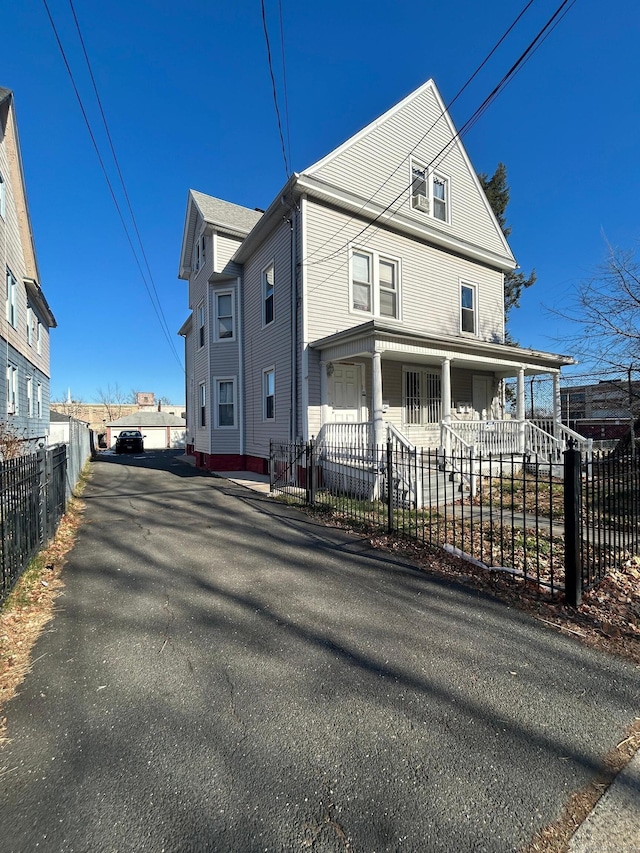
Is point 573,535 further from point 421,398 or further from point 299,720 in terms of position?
point 421,398

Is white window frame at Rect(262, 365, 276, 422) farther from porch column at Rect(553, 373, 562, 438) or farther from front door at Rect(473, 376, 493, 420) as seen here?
porch column at Rect(553, 373, 562, 438)

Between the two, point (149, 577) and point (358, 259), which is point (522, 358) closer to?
point (358, 259)

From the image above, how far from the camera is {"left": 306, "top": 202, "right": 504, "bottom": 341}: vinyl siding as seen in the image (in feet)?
35.7

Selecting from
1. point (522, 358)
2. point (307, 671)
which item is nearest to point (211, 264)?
point (522, 358)

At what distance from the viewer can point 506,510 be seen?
7.95 meters

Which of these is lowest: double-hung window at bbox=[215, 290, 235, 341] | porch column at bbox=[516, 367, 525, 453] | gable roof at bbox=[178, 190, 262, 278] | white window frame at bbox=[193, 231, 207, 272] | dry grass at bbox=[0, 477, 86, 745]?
dry grass at bbox=[0, 477, 86, 745]

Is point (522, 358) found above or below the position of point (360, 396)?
above

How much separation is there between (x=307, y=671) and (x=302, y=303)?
923 centimetres

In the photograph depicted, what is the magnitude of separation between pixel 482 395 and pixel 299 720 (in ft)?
45.9

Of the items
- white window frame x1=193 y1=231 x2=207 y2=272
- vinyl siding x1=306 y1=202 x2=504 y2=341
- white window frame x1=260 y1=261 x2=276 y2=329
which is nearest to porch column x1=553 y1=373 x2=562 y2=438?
vinyl siding x1=306 y1=202 x2=504 y2=341

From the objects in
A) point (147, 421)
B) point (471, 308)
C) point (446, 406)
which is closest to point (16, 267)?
point (446, 406)

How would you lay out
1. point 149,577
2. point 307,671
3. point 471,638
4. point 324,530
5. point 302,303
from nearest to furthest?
point 307,671, point 471,638, point 149,577, point 324,530, point 302,303

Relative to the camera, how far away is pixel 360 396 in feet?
39.0

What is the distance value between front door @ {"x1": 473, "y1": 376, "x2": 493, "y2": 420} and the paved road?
11.1 metres
